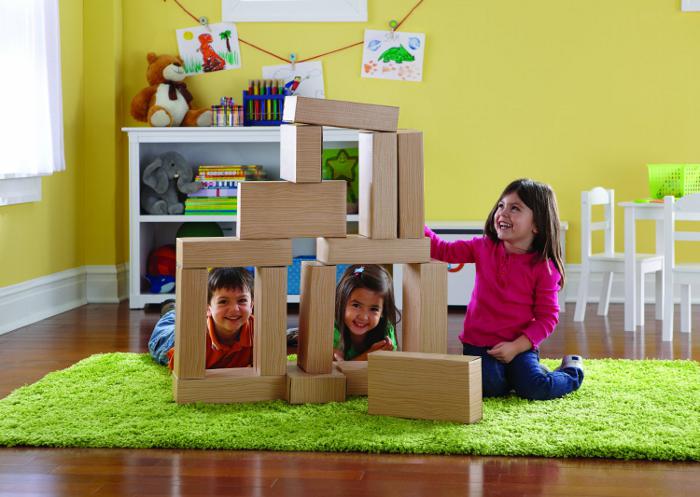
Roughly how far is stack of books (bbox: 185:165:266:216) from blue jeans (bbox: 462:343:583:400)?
2.03m

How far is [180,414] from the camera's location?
7.27ft

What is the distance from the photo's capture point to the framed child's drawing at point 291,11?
176 inches

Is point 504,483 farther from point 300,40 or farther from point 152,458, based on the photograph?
point 300,40

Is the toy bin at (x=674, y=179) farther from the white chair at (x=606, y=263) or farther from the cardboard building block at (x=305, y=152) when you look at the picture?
the cardboard building block at (x=305, y=152)

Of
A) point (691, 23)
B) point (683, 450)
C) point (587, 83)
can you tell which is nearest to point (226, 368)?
point (683, 450)

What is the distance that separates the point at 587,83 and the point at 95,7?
233 centimetres

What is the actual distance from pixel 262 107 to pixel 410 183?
209 cm

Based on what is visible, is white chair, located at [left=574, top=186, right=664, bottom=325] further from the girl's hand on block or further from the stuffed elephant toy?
the stuffed elephant toy

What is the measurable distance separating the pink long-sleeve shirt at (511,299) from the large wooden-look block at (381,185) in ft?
0.56

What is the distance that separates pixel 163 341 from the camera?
2896 mm

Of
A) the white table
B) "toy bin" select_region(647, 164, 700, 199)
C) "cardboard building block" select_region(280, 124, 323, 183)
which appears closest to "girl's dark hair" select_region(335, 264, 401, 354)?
"cardboard building block" select_region(280, 124, 323, 183)

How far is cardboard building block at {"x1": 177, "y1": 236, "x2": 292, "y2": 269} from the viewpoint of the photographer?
2.29m

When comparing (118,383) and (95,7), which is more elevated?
(95,7)

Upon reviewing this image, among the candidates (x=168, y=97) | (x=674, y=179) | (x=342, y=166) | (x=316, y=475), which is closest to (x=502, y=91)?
(x=342, y=166)
